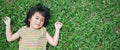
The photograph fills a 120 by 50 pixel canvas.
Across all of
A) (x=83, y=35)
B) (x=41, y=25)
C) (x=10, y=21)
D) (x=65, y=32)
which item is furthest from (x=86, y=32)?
Result: (x=10, y=21)

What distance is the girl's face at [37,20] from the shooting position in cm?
495

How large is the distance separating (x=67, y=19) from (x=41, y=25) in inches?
23.3

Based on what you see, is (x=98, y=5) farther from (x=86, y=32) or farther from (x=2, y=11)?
(x=2, y=11)

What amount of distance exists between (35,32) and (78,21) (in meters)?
0.91

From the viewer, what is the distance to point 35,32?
5051 mm

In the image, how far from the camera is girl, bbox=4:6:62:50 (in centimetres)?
496

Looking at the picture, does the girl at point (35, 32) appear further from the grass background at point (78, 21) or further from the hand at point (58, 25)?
the grass background at point (78, 21)

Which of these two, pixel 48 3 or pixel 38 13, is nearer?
pixel 38 13

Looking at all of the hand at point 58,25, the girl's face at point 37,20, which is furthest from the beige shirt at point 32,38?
the hand at point 58,25

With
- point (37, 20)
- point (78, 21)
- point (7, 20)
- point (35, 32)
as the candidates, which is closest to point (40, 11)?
point (37, 20)

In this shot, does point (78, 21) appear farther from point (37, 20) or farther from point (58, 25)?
point (37, 20)

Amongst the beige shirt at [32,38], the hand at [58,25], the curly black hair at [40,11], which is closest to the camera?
the beige shirt at [32,38]

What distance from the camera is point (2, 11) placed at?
5359 mm

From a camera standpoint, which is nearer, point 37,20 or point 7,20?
point 37,20
